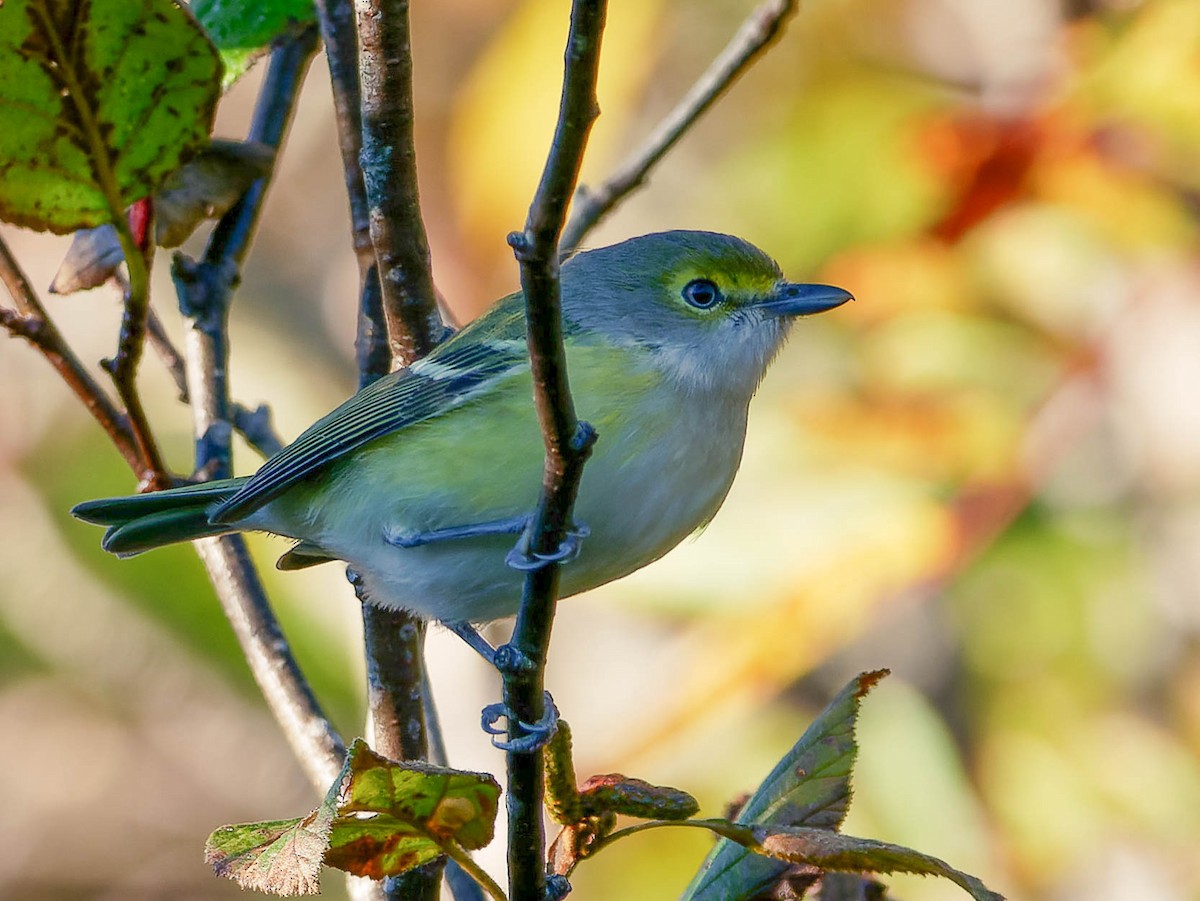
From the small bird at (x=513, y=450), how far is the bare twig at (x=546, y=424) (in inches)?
12.3

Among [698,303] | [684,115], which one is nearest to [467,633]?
[698,303]

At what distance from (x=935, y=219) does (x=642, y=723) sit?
135 centimetres

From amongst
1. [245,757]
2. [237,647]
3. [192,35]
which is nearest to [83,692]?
[245,757]

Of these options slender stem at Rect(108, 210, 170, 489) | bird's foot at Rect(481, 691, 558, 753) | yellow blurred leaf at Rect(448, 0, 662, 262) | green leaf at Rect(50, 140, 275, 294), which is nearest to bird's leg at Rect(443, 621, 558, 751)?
bird's foot at Rect(481, 691, 558, 753)

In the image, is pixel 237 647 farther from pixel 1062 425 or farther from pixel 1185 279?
pixel 1185 279

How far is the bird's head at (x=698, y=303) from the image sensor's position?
225 centimetres

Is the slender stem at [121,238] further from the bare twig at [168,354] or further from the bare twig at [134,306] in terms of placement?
the bare twig at [168,354]

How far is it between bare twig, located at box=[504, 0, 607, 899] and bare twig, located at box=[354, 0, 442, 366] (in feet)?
1.76

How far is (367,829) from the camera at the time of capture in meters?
1.42

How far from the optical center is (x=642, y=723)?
3.08 meters

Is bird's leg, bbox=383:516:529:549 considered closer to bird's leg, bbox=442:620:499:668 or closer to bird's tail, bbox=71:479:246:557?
bird's leg, bbox=442:620:499:668

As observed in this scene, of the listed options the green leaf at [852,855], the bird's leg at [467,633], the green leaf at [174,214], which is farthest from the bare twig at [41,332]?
the green leaf at [852,855]

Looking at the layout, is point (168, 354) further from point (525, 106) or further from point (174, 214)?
point (525, 106)

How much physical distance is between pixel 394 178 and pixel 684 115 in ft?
2.13
